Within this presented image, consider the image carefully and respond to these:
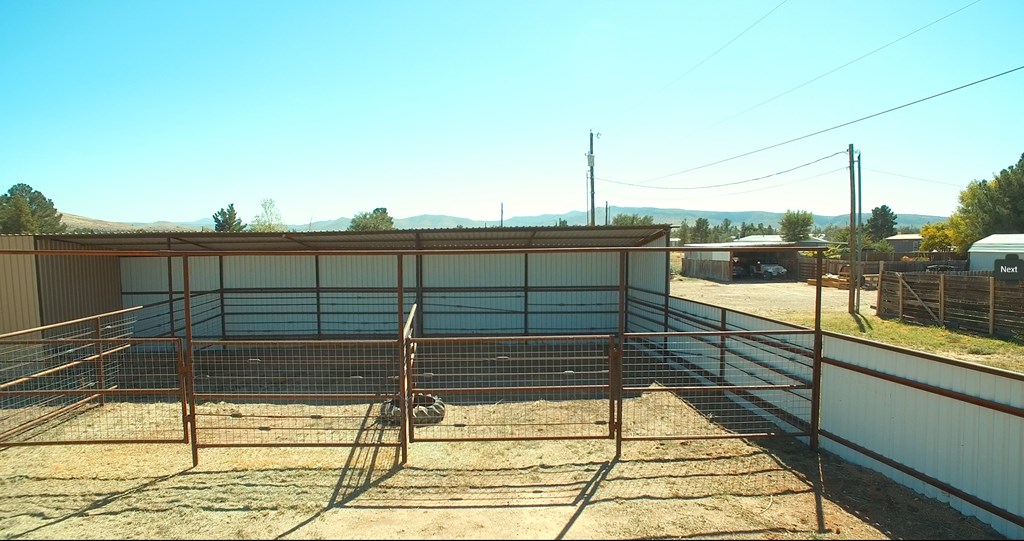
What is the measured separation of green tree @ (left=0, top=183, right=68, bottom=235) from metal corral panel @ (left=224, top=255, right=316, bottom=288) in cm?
4952

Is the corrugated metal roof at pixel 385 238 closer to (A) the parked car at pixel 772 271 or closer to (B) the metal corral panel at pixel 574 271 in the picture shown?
(B) the metal corral panel at pixel 574 271

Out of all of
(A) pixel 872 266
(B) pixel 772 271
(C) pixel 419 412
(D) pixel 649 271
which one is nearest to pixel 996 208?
(A) pixel 872 266

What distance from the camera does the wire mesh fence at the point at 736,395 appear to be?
5887 millimetres

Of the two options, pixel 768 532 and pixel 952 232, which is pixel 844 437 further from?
pixel 952 232

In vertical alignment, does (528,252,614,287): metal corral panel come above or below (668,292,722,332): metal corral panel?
above

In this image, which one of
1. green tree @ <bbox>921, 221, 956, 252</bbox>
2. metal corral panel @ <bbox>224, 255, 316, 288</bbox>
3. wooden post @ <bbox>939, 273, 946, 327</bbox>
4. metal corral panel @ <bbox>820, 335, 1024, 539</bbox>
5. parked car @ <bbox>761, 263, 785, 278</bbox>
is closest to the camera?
metal corral panel @ <bbox>820, 335, 1024, 539</bbox>

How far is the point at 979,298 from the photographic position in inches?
515

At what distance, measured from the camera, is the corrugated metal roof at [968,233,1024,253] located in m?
24.4

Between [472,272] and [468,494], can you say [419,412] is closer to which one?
[468,494]

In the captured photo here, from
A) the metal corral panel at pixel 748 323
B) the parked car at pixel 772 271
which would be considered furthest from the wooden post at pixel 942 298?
the parked car at pixel 772 271

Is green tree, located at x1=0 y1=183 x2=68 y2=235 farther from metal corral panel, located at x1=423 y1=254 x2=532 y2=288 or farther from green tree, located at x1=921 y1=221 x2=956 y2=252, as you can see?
green tree, located at x1=921 y1=221 x2=956 y2=252

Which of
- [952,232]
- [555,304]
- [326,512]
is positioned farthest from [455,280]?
[952,232]

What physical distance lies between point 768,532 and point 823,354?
2638 mm

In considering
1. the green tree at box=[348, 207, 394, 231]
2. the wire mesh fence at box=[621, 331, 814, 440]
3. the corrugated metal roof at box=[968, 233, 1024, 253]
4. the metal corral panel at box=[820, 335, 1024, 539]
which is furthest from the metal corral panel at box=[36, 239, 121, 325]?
the green tree at box=[348, 207, 394, 231]
